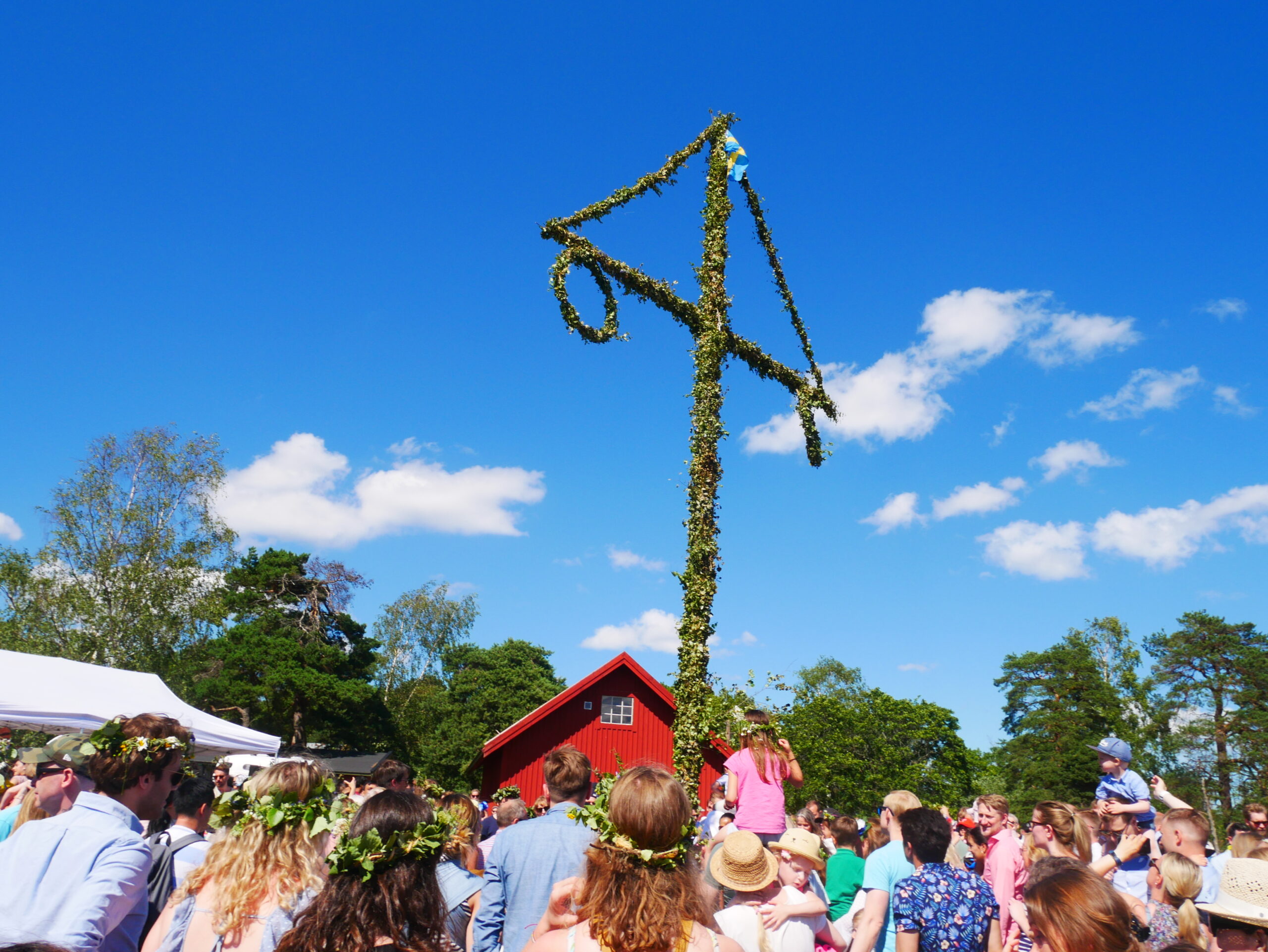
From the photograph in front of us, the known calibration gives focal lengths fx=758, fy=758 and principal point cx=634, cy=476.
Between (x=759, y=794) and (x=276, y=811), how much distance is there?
4.20 meters

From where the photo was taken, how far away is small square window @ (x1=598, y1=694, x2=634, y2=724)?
24984 millimetres

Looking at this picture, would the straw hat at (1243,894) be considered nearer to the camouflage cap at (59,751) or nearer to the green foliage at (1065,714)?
the camouflage cap at (59,751)

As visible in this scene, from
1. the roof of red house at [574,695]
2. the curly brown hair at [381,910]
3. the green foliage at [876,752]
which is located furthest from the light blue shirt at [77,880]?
the green foliage at [876,752]

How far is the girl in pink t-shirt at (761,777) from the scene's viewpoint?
20.0 feet

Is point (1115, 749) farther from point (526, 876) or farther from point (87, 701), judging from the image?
point (87, 701)

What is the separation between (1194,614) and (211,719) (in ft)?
167

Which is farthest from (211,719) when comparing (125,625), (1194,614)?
(1194,614)

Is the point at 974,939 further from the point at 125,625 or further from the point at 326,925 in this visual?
the point at 125,625

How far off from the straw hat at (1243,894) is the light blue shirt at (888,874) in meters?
2.12

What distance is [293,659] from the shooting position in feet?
118

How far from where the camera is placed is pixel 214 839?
3344 millimetres

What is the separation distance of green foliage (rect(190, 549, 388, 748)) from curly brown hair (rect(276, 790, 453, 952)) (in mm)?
35315

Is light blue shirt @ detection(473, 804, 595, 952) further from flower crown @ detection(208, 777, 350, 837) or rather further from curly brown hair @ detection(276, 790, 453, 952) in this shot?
curly brown hair @ detection(276, 790, 453, 952)

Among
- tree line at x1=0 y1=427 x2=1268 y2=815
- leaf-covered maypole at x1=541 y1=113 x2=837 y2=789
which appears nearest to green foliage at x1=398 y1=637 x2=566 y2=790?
tree line at x1=0 y1=427 x2=1268 y2=815
